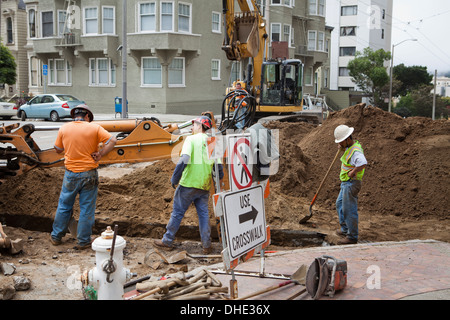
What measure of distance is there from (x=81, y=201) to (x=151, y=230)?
1690 mm

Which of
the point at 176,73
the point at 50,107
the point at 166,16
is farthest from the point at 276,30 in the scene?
the point at 50,107

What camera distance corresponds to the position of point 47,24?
35.7 meters

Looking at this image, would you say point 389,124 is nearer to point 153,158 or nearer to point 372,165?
point 372,165

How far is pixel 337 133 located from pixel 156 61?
25.5 meters

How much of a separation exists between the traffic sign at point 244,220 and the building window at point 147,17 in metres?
27.4

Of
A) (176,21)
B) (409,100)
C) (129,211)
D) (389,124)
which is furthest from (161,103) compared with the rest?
(409,100)

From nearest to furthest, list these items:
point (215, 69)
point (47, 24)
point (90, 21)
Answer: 1. point (90, 21)
2. point (215, 69)
3. point (47, 24)

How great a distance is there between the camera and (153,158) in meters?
8.33

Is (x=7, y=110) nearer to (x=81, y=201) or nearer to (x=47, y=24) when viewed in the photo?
(x=47, y=24)

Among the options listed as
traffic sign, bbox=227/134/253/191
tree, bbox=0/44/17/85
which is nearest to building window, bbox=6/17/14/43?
tree, bbox=0/44/17/85

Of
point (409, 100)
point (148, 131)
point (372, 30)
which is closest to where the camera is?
point (148, 131)

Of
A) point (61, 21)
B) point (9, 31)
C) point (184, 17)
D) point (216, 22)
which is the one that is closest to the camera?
point (184, 17)

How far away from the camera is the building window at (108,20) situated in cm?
3250

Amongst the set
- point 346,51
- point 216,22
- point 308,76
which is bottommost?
point 308,76
